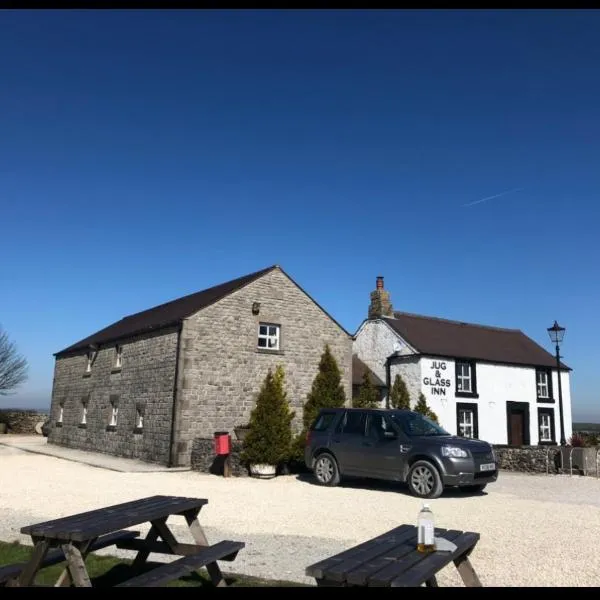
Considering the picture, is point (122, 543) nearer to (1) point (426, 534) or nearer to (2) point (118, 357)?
(1) point (426, 534)

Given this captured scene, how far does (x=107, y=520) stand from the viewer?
447cm

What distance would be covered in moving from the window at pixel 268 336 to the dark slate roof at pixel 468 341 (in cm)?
767

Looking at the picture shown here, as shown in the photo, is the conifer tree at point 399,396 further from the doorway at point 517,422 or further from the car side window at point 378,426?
Result: the car side window at point 378,426

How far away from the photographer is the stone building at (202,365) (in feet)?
60.9

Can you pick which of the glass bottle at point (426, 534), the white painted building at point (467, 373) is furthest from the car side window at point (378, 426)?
the white painted building at point (467, 373)

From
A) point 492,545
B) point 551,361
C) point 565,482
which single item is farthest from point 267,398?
point 551,361

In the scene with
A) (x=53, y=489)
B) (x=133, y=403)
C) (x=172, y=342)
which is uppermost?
(x=172, y=342)

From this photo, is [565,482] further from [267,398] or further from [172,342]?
[172,342]

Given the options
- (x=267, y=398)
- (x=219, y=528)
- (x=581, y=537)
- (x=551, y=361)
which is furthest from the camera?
(x=551, y=361)

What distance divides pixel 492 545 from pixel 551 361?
25609mm

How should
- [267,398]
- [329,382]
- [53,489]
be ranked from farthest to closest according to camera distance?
[329,382] → [267,398] → [53,489]

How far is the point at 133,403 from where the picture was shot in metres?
20.8

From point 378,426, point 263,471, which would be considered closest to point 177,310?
point 263,471

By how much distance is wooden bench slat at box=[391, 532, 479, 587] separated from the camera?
3.29 meters
